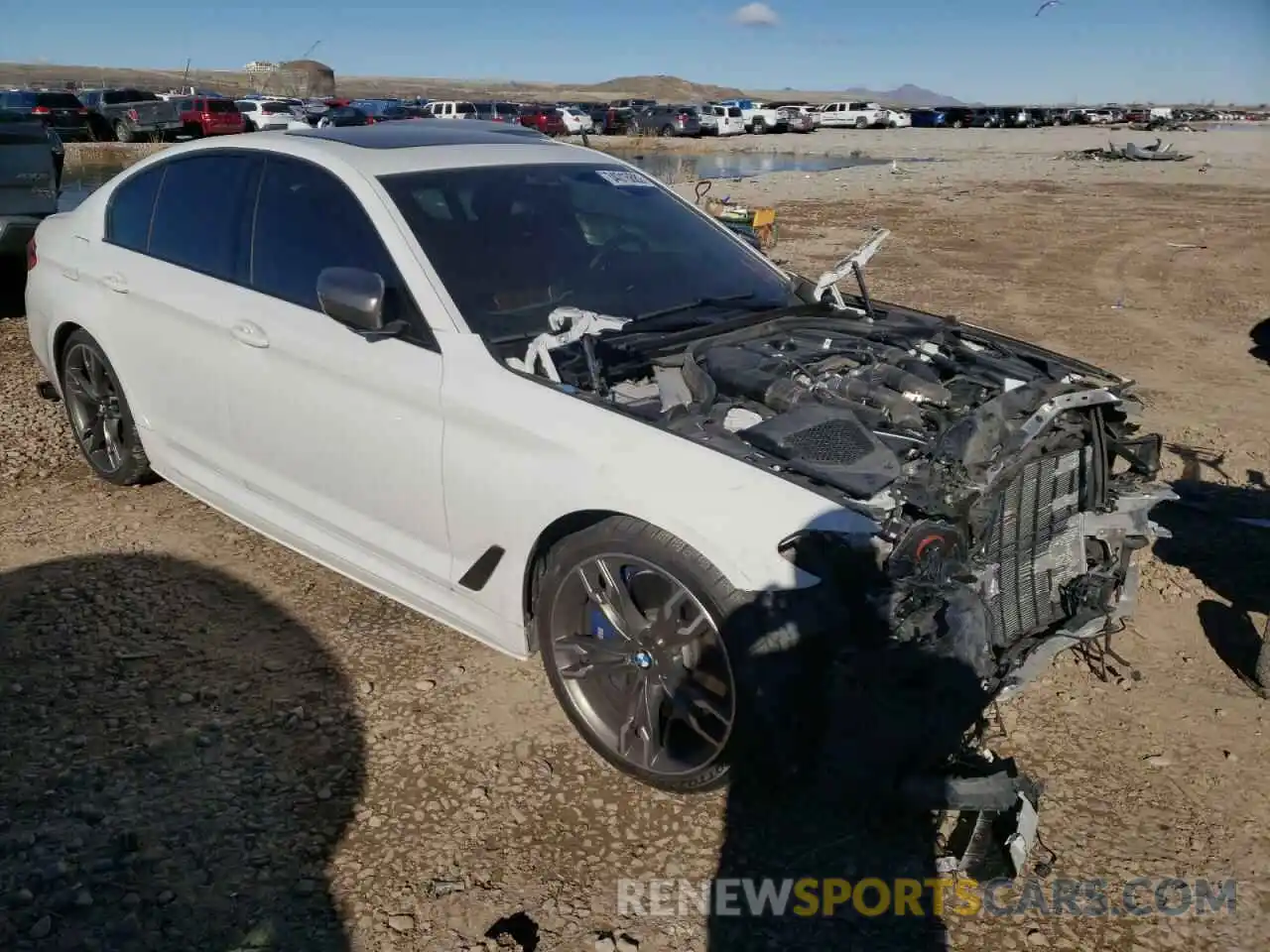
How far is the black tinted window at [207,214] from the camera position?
4113 mm

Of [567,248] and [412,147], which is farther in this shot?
[412,147]

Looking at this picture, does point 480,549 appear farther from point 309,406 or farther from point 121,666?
point 121,666

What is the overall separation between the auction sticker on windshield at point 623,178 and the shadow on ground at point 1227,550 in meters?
2.94

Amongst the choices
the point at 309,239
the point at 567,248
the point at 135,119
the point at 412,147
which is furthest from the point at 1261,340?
the point at 135,119

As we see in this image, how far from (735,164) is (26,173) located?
92.0 ft

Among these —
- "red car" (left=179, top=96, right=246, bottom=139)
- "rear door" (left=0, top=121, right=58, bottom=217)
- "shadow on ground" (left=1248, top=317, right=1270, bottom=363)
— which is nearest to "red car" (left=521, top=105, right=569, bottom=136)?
"red car" (left=179, top=96, right=246, bottom=139)

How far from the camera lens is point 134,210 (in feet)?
15.5

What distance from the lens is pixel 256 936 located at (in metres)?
2.55

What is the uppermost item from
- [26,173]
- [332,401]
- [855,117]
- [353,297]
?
[855,117]

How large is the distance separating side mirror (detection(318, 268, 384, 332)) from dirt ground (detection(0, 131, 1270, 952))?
1300 mm

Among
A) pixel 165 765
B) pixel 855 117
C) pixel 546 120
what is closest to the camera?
pixel 165 765

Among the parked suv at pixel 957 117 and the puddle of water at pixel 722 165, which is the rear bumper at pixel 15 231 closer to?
the puddle of water at pixel 722 165

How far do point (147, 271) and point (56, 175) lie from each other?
21.8 ft

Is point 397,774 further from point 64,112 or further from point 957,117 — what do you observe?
point 957,117
